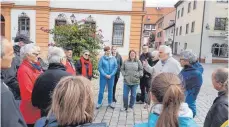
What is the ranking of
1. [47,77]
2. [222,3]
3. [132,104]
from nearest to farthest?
[47,77] < [132,104] < [222,3]

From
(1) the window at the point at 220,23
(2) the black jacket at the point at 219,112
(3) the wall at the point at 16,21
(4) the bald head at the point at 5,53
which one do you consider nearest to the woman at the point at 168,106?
(2) the black jacket at the point at 219,112

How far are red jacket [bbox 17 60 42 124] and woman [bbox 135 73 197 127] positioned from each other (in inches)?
79.6

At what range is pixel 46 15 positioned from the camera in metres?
17.0

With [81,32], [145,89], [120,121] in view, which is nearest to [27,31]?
[81,32]

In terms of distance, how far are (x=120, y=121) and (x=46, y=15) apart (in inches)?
514

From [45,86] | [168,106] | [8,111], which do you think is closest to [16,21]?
[45,86]

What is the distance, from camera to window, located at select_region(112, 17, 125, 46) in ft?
56.4

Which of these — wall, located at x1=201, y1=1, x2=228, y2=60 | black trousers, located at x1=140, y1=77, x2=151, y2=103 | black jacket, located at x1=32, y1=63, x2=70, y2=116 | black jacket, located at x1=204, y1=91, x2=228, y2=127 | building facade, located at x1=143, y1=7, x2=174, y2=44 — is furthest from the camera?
building facade, located at x1=143, y1=7, x2=174, y2=44

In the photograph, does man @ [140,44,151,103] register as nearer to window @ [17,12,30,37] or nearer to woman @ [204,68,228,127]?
woman @ [204,68,228,127]

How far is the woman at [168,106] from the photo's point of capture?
1938 millimetres

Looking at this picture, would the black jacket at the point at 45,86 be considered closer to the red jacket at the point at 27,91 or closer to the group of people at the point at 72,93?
the group of people at the point at 72,93

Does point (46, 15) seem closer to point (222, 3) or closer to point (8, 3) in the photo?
point (8, 3)

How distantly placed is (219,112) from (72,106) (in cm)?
155

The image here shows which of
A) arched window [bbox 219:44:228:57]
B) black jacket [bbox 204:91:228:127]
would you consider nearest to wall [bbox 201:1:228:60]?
arched window [bbox 219:44:228:57]
